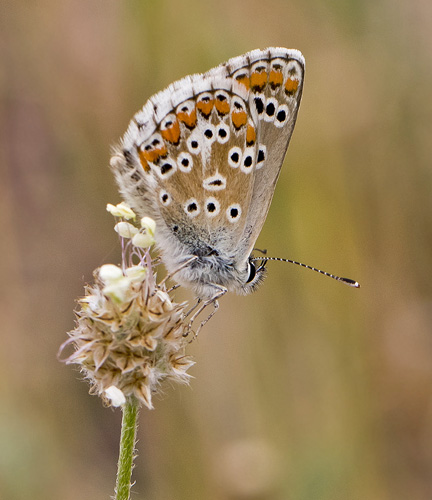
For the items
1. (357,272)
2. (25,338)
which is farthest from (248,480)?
(25,338)

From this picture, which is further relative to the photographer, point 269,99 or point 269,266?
point 269,266

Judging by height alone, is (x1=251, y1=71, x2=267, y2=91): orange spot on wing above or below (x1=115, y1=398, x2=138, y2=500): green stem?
above

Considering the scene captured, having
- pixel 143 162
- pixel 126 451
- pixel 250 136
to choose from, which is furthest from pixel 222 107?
pixel 126 451

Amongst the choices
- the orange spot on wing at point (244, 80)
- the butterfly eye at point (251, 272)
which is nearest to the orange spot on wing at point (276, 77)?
the orange spot on wing at point (244, 80)

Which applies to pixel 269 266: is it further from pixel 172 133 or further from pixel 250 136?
pixel 172 133

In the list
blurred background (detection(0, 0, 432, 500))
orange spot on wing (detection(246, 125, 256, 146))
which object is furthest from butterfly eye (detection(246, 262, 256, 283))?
blurred background (detection(0, 0, 432, 500))

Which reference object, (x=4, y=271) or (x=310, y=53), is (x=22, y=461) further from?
(x=310, y=53)

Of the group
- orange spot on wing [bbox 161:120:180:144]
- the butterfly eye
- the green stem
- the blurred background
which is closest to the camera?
the green stem

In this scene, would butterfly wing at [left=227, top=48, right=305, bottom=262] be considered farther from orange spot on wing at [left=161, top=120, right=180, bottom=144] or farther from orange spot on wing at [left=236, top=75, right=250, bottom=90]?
orange spot on wing at [left=161, top=120, right=180, bottom=144]
